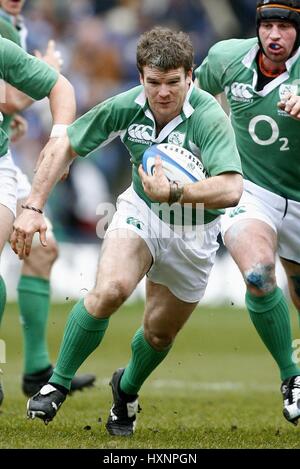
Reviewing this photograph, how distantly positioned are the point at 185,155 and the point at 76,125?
28.1 inches

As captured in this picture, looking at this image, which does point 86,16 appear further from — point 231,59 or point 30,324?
point 231,59

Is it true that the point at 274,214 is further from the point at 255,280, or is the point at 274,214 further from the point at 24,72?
the point at 24,72

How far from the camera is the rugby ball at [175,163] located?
5.93 m

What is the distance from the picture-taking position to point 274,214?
7031mm

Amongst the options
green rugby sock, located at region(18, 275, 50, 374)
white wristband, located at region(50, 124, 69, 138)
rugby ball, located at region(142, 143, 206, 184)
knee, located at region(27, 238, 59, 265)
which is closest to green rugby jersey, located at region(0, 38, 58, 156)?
white wristband, located at region(50, 124, 69, 138)

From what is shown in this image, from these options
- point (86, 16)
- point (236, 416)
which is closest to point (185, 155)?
point (236, 416)

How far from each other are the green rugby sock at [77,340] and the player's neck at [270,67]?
1870 mm

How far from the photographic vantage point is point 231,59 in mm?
7082

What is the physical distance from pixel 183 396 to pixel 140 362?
243cm

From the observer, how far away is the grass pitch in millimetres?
6316

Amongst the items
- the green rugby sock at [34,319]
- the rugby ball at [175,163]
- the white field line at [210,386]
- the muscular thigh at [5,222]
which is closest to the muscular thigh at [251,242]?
the rugby ball at [175,163]

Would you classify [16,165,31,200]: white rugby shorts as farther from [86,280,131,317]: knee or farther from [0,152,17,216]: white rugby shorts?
[86,280,131,317]: knee

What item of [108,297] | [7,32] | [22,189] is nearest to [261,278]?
[108,297]

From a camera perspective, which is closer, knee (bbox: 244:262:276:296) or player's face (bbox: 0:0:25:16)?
knee (bbox: 244:262:276:296)
